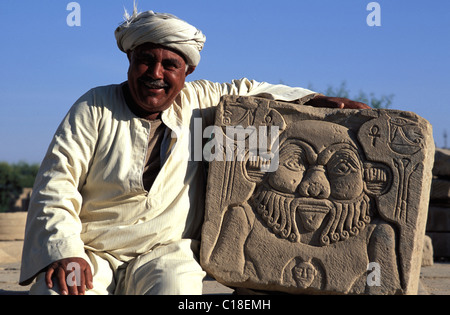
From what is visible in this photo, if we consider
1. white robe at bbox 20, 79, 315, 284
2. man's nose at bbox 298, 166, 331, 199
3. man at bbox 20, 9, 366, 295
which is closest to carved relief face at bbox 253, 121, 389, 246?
man's nose at bbox 298, 166, 331, 199

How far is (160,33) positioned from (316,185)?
1383 mm

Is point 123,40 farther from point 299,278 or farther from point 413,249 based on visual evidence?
point 413,249

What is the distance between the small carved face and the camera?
3.57 meters

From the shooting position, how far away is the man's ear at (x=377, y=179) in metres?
3.53

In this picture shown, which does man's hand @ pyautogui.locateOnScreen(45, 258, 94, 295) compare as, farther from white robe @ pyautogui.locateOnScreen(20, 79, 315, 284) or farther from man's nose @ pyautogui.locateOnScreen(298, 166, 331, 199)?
man's nose @ pyautogui.locateOnScreen(298, 166, 331, 199)

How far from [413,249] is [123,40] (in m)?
2.28

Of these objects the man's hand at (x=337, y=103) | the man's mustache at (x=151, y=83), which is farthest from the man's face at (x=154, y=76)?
the man's hand at (x=337, y=103)

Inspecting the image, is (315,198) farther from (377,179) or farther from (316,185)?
(377,179)

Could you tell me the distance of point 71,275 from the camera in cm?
320

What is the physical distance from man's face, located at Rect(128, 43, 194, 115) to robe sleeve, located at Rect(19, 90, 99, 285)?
1.04 feet

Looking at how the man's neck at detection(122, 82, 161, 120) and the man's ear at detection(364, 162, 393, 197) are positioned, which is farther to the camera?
the man's neck at detection(122, 82, 161, 120)

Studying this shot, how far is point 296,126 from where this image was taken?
12.2ft

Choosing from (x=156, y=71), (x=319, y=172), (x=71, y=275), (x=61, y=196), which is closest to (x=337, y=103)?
(x=319, y=172)
